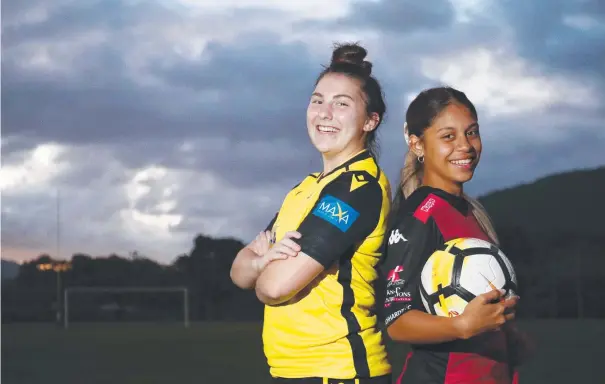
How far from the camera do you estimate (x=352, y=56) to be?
3.29 metres

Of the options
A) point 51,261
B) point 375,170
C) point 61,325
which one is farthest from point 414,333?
point 51,261

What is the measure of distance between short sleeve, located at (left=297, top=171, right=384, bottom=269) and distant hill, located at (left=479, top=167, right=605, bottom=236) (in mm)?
52224

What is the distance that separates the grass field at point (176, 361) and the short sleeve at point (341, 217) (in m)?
7.95

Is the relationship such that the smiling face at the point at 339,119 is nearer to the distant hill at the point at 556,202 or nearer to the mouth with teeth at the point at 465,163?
the mouth with teeth at the point at 465,163

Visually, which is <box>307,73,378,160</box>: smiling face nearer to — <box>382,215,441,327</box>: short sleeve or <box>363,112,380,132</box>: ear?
<box>363,112,380,132</box>: ear

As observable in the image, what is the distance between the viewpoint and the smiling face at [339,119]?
312cm

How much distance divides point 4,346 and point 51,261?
710 inches

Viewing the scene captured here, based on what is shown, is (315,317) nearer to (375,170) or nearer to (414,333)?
(414,333)

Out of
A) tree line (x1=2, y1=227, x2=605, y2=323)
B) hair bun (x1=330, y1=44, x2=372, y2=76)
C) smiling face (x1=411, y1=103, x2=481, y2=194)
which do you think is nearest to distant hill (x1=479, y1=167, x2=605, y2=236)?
tree line (x1=2, y1=227, x2=605, y2=323)

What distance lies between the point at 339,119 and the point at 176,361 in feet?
38.0

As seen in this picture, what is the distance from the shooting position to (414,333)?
2.79 meters

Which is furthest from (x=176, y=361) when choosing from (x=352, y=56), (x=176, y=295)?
(x=176, y=295)

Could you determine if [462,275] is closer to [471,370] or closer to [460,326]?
[460,326]

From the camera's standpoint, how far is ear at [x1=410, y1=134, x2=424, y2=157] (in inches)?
122
